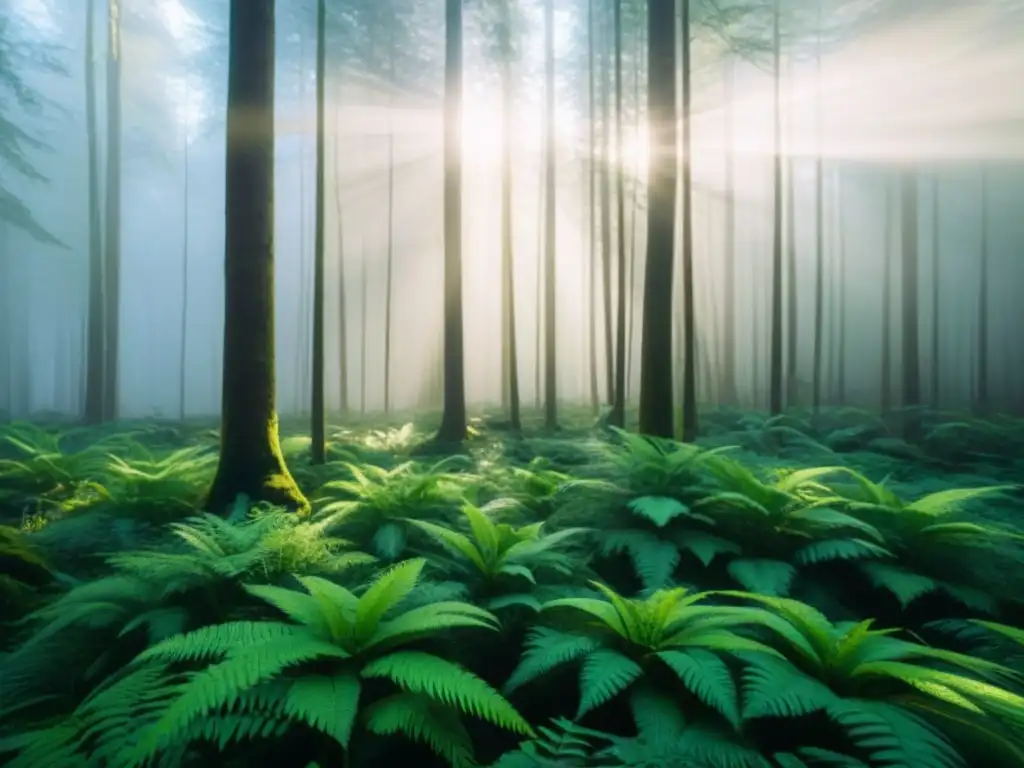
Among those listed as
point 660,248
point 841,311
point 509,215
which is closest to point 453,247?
point 509,215

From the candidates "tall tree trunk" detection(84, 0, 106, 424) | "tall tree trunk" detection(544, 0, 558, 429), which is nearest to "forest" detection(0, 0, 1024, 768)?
"tall tree trunk" detection(84, 0, 106, 424)

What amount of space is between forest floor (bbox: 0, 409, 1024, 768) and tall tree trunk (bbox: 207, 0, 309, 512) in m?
0.68

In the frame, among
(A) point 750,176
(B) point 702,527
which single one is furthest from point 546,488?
(A) point 750,176

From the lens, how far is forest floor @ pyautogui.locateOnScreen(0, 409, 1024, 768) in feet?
7.52

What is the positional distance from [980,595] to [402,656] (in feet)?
13.0

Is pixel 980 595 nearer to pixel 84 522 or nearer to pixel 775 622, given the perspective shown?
pixel 775 622

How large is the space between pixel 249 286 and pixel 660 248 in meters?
5.49

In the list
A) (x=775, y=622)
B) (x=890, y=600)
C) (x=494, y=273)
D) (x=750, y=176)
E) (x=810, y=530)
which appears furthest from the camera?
(x=494, y=273)

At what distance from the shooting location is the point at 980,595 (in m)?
3.77

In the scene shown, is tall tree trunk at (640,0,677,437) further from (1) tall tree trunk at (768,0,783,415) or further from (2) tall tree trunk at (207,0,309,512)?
(1) tall tree trunk at (768,0,783,415)

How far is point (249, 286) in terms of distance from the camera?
6000 mm

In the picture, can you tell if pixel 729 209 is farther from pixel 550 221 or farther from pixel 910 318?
pixel 550 221

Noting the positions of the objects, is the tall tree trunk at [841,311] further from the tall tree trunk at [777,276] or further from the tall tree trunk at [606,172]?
the tall tree trunk at [606,172]

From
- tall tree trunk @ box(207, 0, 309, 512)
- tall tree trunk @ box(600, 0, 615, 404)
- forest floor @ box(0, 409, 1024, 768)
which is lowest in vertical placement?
forest floor @ box(0, 409, 1024, 768)
